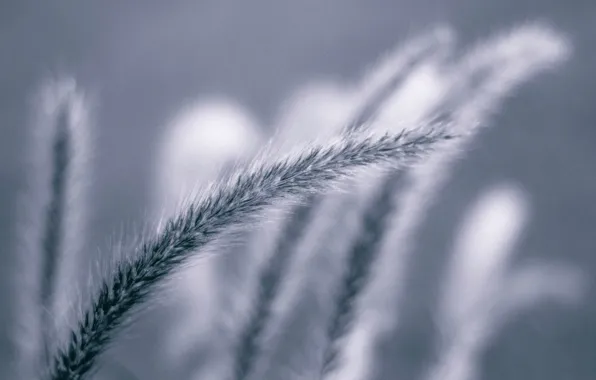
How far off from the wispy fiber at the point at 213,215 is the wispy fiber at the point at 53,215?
0.58 feet

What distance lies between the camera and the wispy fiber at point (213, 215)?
335 mm

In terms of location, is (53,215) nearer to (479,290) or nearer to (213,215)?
(213,215)

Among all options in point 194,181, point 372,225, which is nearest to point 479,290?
point 372,225

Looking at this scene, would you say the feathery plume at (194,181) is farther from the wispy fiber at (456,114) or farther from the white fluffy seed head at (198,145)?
the wispy fiber at (456,114)

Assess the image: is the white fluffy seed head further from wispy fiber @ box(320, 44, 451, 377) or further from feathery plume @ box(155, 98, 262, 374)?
wispy fiber @ box(320, 44, 451, 377)

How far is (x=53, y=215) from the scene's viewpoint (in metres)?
0.55

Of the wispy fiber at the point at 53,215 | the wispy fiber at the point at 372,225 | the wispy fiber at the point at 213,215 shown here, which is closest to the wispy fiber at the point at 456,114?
the wispy fiber at the point at 372,225

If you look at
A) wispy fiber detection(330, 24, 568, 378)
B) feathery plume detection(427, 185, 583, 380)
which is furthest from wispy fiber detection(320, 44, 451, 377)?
feathery plume detection(427, 185, 583, 380)

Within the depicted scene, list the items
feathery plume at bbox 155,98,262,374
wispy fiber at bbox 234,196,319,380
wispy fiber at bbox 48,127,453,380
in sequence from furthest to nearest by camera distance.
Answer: feathery plume at bbox 155,98,262,374, wispy fiber at bbox 234,196,319,380, wispy fiber at bbox 48,127,453,380

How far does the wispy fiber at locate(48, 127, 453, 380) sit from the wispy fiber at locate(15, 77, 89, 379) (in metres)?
0.18

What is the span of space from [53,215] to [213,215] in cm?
28

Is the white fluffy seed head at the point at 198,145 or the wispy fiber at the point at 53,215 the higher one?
the white fluffy seed head at the point at 198,145

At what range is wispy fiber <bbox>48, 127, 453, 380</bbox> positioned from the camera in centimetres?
34

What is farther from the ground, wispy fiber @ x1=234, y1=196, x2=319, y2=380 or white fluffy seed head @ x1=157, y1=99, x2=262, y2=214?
white fluffy seed head @ x1=157, y1=99, x2=262, y2=214
